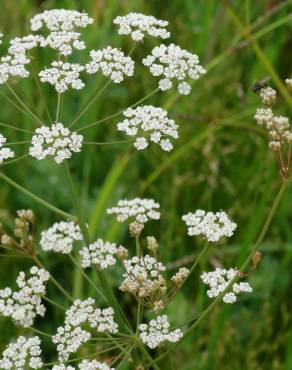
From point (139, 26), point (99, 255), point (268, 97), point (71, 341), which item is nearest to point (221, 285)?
point (99, 255)

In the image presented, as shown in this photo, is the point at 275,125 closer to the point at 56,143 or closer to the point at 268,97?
the point at 268,97

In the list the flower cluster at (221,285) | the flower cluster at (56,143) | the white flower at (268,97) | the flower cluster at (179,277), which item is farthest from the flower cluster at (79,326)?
the white flower at (268,97)

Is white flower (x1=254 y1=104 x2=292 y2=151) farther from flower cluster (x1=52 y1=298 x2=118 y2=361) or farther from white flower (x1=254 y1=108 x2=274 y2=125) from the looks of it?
flower cluster (x1=52 y1=298 x2=118 y2=361)

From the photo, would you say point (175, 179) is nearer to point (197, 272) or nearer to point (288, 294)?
point (197, 272)

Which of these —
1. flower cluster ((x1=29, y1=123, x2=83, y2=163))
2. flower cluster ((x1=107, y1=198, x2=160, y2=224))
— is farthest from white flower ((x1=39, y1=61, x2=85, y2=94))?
flower cluster ((x1=107, y1=198, x2=160, y2=224))

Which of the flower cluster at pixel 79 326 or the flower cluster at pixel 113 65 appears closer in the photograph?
the flower cluster at pixel 79 326

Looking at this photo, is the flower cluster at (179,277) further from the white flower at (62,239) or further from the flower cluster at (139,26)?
the flower cluster at (139,26)
